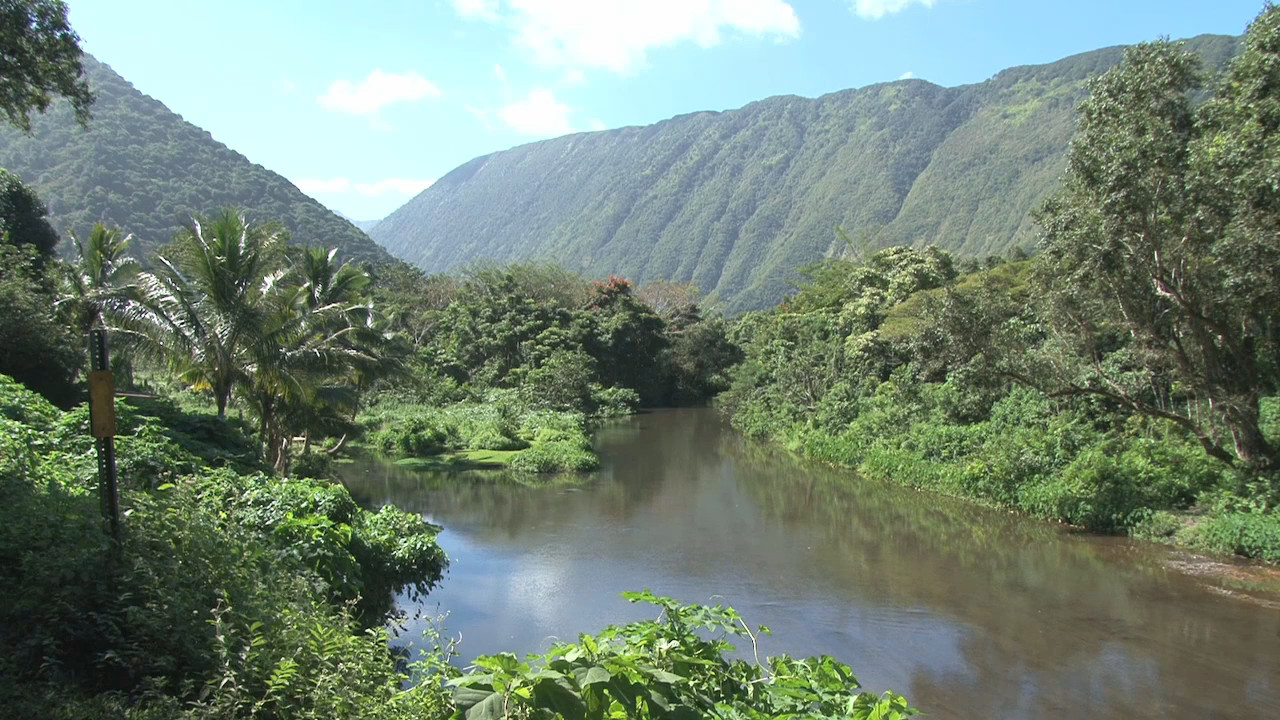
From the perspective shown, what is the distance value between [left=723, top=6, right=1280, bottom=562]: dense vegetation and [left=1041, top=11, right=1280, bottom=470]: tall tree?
3 centimetres

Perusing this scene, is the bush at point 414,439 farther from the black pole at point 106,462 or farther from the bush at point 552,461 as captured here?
the black pole at point 106,462

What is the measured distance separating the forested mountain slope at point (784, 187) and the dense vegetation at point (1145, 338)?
5882 centimetres

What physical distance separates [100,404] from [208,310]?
11.4m

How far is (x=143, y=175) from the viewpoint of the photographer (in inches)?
2534

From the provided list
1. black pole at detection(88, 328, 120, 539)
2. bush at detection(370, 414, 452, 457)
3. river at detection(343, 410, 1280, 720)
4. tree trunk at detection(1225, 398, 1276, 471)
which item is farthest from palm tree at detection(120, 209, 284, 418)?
tree trunk at detection(1225, 398, 1276, 471)

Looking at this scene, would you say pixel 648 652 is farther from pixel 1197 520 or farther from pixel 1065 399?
pixel 1065 399

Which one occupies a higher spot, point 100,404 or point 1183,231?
point 1183,231

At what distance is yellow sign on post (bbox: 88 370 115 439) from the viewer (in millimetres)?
4719

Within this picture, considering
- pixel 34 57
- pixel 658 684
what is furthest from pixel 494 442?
pixel 658 684

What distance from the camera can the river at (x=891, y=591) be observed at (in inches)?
350

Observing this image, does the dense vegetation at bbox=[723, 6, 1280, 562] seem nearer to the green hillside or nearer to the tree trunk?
the tree trunk

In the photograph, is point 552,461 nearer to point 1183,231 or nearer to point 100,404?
point 1183,231

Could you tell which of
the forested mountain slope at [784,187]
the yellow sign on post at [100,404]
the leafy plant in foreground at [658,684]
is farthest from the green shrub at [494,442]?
the forested mountain slope at [784,187]

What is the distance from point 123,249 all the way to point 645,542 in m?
20.0
